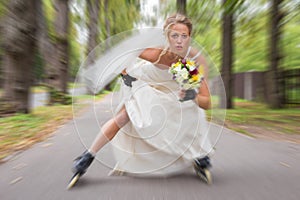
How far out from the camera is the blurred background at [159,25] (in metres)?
8.39

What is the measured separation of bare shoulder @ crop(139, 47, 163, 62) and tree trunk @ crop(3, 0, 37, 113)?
653 centimetres

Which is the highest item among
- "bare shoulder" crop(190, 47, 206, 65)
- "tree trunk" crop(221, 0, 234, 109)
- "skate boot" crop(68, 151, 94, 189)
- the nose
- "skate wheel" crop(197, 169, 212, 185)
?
"tree trunk" crop(221, 0, 234, 109)

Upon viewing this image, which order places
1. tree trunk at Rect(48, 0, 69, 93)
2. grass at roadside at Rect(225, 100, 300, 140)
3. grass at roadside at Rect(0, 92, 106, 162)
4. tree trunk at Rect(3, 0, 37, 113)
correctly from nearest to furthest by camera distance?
1. grass at roadside at Rect(0, 92, 106, 162)
2. grass at roadside at Rect(225, 100, 300, 140)
3. tree trunk at Rect(3, 0, 37, 113)
4. tree trunk at Rect(48, 0, 69, 93)

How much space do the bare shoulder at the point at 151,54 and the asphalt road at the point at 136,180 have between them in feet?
2.53

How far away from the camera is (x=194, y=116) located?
10.6 feet

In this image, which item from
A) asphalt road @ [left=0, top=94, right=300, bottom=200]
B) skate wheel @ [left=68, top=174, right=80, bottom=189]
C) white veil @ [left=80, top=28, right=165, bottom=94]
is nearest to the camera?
asphalt road @ [left=0, top=94, right=300, bottom=200]

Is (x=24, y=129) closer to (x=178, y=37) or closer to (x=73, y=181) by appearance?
(x=73, y=181)

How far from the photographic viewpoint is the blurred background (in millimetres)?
8391

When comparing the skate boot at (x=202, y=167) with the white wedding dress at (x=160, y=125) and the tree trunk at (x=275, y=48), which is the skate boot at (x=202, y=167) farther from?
the tree trunk at (x=275, y=48)

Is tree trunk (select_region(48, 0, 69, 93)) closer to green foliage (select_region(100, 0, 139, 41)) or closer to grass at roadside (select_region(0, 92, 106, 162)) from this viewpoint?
grass at roadside (select_region(0, 92, 106, 162))

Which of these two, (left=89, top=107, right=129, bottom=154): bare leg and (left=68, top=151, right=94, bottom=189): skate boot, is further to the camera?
(left=89, top=107, right=129, bottom=154): bare leg

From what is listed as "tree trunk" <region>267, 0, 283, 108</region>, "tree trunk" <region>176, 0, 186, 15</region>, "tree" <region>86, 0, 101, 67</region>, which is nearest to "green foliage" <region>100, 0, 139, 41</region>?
"tree" <region>86, 0, 101, 67</region>

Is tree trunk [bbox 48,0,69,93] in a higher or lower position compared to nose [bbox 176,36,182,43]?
higher

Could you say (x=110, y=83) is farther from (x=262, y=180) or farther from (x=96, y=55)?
(x=262, y=180)
